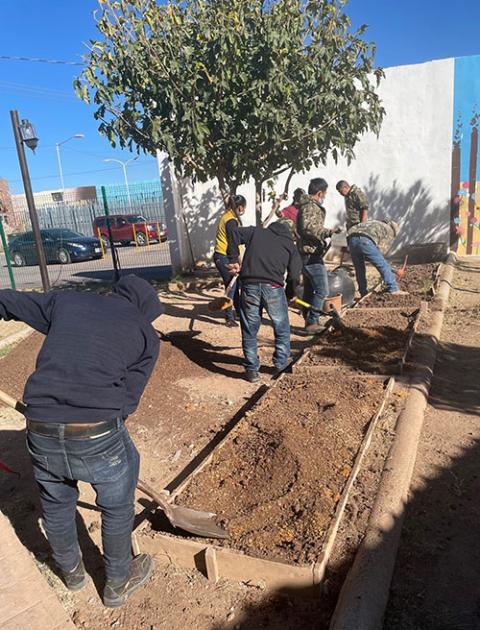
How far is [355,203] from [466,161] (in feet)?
17.5

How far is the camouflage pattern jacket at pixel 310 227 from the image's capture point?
6570mm

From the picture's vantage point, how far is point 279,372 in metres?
5.38

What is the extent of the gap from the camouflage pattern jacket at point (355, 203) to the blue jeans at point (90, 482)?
7040 mm

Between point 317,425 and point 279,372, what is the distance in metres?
1.63

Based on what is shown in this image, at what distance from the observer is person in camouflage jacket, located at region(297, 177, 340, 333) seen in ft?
21.6

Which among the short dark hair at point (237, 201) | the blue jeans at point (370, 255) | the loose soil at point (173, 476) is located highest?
the short dark hair at point (237, 201)

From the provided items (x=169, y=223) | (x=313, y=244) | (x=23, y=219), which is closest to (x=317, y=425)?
(x=313, y=244)

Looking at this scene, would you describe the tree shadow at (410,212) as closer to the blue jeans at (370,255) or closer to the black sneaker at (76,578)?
the blue jeans at (370,255)

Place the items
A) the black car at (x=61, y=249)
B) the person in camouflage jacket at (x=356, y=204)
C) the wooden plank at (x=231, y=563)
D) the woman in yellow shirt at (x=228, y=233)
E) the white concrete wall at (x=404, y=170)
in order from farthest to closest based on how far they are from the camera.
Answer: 1. the black car at (x=61, y=249)
2. the white concrete wall at (x=404, y=170)
3. the person in camouflage jacket at (x=356, y=204)
4. the woman in yellow shirt at (x=228, y=233)
5. the wooden plank at (x=231, y=563)

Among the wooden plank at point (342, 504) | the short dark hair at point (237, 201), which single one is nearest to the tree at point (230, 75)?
the short dark hair at point (237, 201)

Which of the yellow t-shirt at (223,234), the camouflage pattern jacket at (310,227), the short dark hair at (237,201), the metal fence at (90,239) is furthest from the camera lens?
the metal fence at (90,239)

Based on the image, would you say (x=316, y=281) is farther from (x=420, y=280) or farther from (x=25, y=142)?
(x=25, y=142)

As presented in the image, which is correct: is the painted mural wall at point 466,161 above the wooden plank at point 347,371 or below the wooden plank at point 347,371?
above

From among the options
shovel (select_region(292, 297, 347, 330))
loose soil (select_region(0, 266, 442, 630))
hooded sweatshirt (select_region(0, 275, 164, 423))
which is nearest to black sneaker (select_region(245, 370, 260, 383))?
loose soil (select_region(0, 266, 442, 630))
